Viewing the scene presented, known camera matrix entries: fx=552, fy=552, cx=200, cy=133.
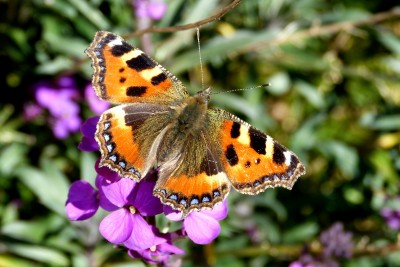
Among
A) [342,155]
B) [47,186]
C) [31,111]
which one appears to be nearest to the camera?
[47,186]

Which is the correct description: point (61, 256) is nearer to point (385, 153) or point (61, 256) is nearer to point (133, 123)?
point (133, 123)

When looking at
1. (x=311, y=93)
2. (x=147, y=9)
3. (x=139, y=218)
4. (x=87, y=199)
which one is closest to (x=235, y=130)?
(x=139, y=218)

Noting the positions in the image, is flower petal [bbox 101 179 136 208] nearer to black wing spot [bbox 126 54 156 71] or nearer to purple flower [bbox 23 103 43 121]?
black wing spot [bbox 126 54 156 71]

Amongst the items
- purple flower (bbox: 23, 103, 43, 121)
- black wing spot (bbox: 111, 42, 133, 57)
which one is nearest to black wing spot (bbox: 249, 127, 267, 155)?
black wing spot (bbox: 111, 42, 133, 57)

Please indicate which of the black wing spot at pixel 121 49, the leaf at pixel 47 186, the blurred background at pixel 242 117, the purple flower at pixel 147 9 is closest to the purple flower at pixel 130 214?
the black wing spot at pixel 121 49

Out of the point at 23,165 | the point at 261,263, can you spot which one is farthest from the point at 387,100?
the point at 23,165

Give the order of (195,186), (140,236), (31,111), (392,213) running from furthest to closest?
(31,111) → (392,213) → (195,186) → (140,236)

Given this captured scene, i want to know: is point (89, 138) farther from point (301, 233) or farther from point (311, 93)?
point (311, 93)
